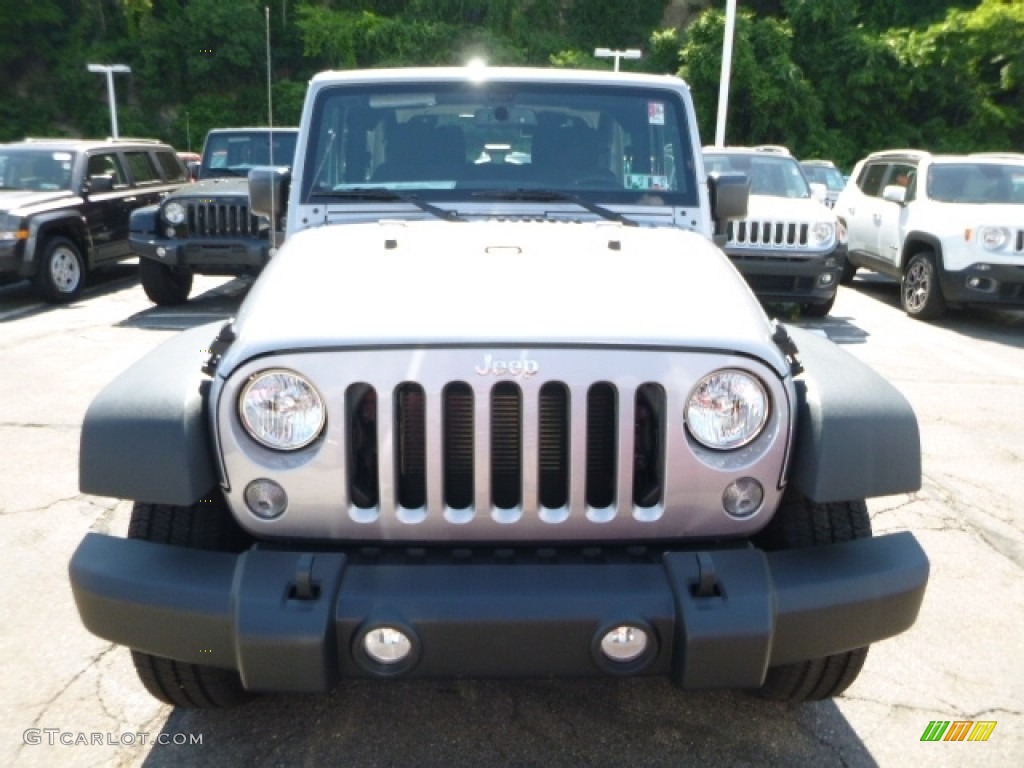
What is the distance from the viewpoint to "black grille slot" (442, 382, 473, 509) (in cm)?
233

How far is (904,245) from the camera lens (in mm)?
10219

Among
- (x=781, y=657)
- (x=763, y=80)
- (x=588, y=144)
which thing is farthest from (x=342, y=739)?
(x=763, y=80)

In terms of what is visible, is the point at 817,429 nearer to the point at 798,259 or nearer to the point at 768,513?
the point at 768,513

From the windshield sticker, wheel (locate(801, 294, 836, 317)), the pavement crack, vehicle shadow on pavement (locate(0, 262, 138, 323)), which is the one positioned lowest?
vehicle shadow on pavement (locate(0, 262, 138, 323))

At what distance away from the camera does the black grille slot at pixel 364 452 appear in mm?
2330

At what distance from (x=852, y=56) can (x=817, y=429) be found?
115 feet

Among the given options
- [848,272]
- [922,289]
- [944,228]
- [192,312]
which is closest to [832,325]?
[922,289]

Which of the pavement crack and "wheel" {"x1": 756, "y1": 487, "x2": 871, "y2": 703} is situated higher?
"wheel" {"x1": 756, "y1": 487, "x2": 871, "y2": 703}

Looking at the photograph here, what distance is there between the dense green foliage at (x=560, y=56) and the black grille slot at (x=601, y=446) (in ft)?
105

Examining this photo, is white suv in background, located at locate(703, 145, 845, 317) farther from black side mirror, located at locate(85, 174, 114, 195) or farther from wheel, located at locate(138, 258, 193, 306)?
black side mirror, located at locate(85, 174, 114, 195)

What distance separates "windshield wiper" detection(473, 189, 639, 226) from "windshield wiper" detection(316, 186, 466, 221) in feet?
0.58

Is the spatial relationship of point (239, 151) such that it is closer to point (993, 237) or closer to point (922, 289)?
point (922, 289)

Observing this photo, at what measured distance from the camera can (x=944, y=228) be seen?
945 centimetres

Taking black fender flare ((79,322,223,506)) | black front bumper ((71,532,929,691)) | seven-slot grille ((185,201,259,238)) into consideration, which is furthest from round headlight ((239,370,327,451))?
seven-slot grille ((185,201,259,238))
